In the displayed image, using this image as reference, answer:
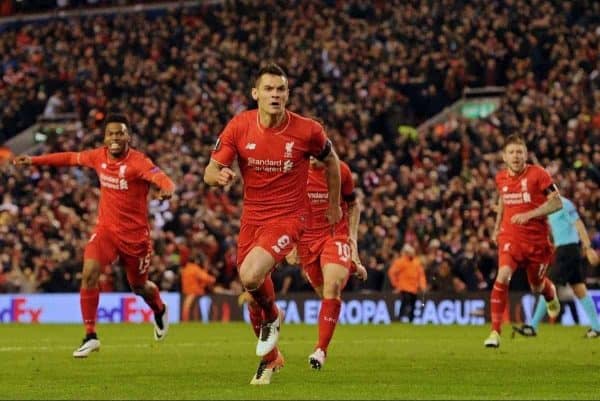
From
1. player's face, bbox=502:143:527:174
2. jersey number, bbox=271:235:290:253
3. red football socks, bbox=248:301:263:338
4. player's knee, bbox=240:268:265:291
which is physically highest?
player's face, bbox=502:143:527:174

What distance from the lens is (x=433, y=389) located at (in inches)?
422

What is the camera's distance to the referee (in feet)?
65.3

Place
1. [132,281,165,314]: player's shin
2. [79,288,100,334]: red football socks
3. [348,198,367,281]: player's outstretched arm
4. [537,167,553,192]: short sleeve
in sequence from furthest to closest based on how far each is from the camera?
[537,167,553,192]: short sleeve
[132,281,165,314]: player's shin
[79,288,100,334]: red football socks
[348,198,367,281]: player's outstretched arm

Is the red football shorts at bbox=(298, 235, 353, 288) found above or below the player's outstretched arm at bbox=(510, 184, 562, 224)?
below

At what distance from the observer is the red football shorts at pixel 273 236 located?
1123 centimetres

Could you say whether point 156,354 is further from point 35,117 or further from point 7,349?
point 35,117

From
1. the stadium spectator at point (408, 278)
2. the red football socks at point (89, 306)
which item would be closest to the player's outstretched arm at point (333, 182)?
the red football socks at point (89, 306)

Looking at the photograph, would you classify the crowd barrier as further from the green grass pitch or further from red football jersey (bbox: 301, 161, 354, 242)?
red football jersey (bbox: 301, 161, 354, 242)

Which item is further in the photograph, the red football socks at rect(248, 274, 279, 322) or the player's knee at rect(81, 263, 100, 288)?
the player's knee at rect(81, 263, 100, 288)

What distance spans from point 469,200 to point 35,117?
64.9 ft

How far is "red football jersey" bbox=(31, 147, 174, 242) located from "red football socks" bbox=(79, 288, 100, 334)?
812 millimetres

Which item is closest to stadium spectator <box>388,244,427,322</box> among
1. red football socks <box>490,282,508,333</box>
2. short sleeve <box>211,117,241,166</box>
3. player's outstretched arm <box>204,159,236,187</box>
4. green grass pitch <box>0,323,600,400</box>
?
green grass pitch <box>0,323,600,400</box>

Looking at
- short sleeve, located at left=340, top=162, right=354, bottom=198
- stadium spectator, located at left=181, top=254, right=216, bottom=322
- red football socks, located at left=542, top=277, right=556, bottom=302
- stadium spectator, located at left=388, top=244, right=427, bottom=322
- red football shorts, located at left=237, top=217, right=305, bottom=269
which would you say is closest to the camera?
red football shorts, located at left=237, top=217, right=305, bottom=269

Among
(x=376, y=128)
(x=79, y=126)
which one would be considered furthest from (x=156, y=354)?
(x=79, y=126)
